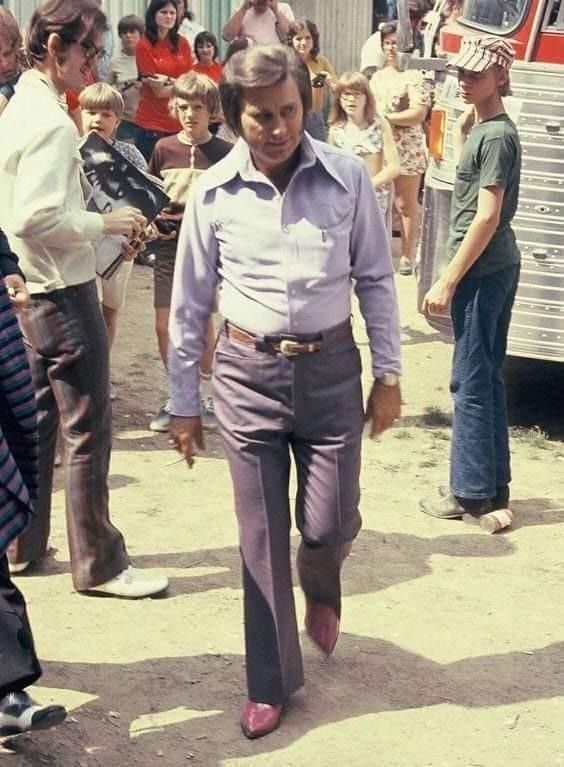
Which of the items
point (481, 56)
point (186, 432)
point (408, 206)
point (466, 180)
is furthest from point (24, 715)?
point (408, 206)

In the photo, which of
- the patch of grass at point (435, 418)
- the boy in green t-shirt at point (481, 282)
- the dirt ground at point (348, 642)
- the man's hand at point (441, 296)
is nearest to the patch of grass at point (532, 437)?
the dirt ground at point (348, 642)

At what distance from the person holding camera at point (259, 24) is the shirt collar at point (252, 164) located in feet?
28.9

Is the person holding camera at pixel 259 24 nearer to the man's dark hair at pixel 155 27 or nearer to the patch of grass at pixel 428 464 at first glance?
the man's dark hair at pixel 155 27

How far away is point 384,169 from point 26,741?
17.3 feet

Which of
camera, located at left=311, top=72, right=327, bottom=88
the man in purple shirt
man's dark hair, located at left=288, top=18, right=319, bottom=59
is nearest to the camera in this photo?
the man in purple shirt

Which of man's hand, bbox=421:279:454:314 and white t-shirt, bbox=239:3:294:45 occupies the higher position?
man's hand, bbox=421:279:454:314

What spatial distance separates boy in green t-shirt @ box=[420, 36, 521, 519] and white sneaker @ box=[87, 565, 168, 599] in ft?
4.72

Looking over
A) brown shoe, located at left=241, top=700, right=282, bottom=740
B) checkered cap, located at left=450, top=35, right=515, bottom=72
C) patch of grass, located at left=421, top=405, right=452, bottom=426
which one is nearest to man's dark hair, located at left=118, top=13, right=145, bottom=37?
patch of grass, located at left=421, top=405, right=452, bottom=426

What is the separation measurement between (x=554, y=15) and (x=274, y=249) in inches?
149

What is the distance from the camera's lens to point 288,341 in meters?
4.21

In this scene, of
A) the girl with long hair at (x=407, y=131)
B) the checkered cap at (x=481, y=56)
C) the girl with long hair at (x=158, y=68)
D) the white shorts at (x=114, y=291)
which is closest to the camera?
the checkered cap at (x=481, y=56)

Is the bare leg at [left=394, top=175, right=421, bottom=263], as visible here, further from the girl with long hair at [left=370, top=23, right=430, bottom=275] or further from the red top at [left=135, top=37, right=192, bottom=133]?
the red top at [left=135, top=37, right=192, bottom=133]

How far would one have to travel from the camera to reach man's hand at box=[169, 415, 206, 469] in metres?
4.43

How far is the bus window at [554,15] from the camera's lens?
7.34 metres
